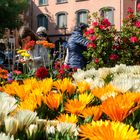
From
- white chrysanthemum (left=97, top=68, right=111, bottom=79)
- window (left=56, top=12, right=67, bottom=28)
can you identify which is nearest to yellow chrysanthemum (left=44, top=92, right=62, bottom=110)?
white chrysanthemum (left=97, top=68, right=111, bottom=79)

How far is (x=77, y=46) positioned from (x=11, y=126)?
5677 millimetres

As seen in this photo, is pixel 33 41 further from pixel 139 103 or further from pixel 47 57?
pixel 139 103

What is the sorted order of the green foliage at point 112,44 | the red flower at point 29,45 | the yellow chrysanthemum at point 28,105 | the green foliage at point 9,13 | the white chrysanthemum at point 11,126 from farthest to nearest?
1. the green foliage at point 9,13
2. the green foliage at point 112,44
3. the red flower at point 29,45
4. the yellow chrysanthemum at point 28,105
5. the white chrysanthemum at point 11,126

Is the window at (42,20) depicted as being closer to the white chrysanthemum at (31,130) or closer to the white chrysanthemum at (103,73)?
the white chrysanthemum at (103,73)

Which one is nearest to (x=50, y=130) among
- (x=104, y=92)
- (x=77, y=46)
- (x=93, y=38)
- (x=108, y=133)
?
(x=108, y=133)

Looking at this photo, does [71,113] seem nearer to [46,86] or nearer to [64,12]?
[46,86]

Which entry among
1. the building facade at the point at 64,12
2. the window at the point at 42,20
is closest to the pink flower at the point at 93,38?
the building facade at the point at 64,12

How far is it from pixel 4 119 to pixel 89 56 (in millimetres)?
6573

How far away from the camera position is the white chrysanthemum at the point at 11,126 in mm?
1151

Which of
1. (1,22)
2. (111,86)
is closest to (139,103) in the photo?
(111,86)

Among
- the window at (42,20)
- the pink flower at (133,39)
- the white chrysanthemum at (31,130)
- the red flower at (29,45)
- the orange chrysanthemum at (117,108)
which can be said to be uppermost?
the window at (42,20)

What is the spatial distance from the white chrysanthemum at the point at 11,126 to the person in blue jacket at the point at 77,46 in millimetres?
5520

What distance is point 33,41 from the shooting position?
632 centimetres

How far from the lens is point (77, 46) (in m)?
6.80
